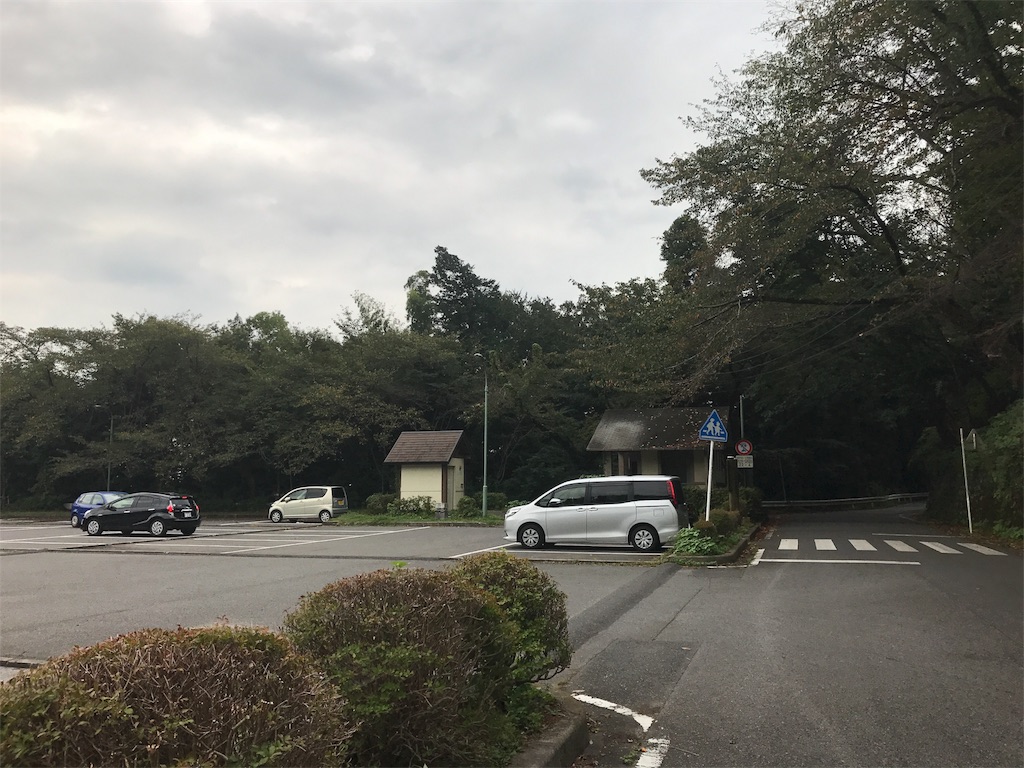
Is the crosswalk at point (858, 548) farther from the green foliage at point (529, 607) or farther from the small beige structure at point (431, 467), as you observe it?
the small beige structure at point (431, 467)

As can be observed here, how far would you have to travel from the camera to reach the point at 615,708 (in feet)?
18.1

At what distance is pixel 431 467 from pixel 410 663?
28.2 meters

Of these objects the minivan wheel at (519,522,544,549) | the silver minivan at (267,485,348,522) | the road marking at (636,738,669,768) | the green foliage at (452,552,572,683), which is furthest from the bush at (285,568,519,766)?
the silver minivan at (267,485,348,522)

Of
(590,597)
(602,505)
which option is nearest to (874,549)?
(602,505)

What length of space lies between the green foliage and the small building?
26562mm

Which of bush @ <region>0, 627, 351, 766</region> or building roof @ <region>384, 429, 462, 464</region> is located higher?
building roof @ <region>384, 429, 462, 464</region>

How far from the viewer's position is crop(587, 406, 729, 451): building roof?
103ft

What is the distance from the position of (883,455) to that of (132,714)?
52285mm

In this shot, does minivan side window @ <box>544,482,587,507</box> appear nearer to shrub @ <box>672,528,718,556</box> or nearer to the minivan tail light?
the minivan tail light

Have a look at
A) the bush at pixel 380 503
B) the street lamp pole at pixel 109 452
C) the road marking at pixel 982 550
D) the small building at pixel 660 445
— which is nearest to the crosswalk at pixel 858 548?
the road marking at pixel 982 550

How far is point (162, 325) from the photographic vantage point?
42.5 metres

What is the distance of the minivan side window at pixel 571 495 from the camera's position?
55.8ft

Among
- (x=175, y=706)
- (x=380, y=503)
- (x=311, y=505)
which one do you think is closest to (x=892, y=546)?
(x=175, y=706)

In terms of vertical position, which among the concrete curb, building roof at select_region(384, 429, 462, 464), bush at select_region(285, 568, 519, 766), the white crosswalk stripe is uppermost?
building roof at select_region(384, 429, 462, 464)
